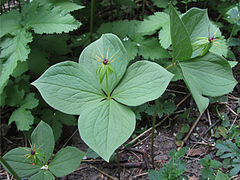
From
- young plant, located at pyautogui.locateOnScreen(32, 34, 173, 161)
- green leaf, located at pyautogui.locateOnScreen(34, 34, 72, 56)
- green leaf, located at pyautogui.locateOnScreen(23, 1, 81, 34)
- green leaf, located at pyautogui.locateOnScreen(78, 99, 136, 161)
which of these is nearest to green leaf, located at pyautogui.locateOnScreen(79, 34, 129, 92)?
young plant, located at pyautogui.locateOnScreen(32, 34, 173, 161)

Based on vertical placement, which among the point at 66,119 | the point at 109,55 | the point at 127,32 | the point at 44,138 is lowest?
the point at 66,119

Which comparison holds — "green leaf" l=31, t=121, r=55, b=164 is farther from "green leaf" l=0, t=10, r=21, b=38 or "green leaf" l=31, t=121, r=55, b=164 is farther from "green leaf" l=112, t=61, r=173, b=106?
"green leaf" l=0, t=10, r=21, b=38

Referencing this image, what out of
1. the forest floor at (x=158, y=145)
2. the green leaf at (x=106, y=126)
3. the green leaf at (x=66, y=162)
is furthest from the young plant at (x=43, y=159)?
the forest floor at (x=158, y=145)

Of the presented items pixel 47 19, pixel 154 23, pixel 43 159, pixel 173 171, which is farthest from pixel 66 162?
pixel 154 23

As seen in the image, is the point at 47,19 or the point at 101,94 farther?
the point at 47,19

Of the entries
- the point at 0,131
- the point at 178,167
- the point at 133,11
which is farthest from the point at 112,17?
the point at 178,167

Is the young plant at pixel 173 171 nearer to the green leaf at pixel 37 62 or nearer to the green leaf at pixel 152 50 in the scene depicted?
the green leaf at pixel 152 50

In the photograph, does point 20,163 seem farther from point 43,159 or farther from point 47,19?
point 47,19
